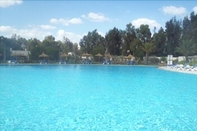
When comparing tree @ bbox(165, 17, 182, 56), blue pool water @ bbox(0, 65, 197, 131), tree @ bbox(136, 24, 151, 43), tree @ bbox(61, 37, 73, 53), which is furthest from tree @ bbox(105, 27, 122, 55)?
blue pool water @ bbox(0, 65, 197, 131)

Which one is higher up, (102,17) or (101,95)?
(102,17)

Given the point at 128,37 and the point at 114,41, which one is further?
the point at 114,41

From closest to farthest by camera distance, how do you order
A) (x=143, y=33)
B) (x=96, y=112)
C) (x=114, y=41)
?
(x=96, y=112), (x=143, y=33), (x=114, y=41)

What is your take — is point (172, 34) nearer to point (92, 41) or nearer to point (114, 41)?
point (114, 41)

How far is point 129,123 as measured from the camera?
482cm

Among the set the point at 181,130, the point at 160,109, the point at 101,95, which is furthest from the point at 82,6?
the point at 181,130

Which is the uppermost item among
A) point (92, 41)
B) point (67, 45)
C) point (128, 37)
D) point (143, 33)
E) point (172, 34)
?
point (143, 33)

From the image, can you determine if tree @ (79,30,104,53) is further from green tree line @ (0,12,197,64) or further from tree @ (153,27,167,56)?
tree @ (153,27,167,56)

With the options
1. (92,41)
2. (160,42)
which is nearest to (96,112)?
(160,42)

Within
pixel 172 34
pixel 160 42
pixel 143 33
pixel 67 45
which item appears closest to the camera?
pixel 160 42

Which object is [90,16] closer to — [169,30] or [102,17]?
[102,17]

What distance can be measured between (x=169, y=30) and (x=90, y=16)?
57.9 feet

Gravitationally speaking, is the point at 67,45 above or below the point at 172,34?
below

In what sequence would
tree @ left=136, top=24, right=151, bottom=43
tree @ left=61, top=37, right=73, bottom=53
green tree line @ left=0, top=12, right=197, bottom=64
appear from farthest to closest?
1. tree @ left=61, top=37, right=73, bottom=53
2. tree @ left=136, top=24, right=151, bottom=43
3. green tree line @ left=0, top=12, right=197, bottom=64
